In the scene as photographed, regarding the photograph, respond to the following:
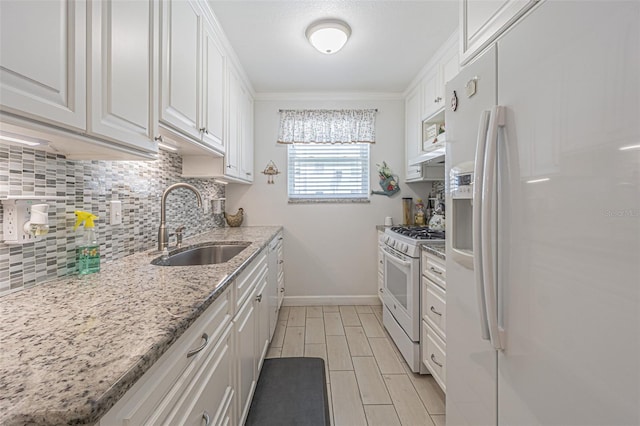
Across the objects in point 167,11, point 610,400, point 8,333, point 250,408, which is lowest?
point 250,408

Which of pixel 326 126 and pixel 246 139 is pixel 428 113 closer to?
pixel 326 126

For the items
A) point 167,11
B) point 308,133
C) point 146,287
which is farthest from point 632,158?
point 308,133

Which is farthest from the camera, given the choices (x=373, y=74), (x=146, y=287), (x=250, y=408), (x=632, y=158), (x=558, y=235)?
(x=373, y=74)

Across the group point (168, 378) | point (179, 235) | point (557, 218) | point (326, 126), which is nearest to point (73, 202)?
point (179, 235)

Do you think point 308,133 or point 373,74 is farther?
point 308,133

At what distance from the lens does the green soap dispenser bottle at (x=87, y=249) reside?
1.18 m

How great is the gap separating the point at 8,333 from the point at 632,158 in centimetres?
142

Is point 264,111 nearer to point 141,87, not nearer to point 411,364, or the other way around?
point 141,87

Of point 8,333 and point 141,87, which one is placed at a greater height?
point 141,87

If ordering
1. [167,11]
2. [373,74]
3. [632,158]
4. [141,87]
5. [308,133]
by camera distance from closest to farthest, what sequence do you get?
[632,158]
[141,87]
[167,11]
[373,74]
[308,133]

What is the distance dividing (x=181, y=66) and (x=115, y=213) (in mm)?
834

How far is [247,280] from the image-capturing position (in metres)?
1.54

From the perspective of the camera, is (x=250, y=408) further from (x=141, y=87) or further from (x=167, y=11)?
(x=167, y=11)

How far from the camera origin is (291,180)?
137 inches
